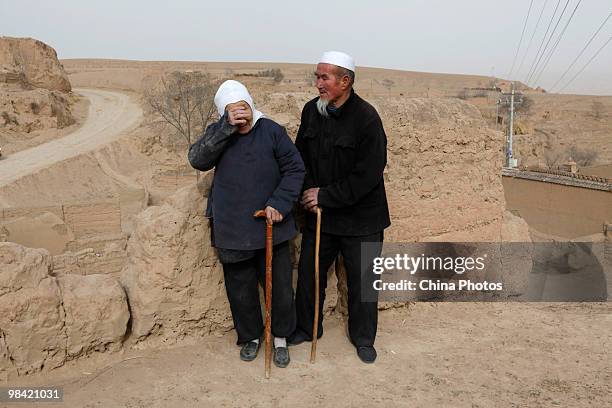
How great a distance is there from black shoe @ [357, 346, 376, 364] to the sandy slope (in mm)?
14542

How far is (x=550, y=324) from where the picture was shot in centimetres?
408

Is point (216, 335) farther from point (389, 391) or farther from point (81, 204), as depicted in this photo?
point (81, 204)

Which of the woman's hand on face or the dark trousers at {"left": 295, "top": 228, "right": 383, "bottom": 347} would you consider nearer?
the woman's hand on face

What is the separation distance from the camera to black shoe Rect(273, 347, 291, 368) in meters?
3.29

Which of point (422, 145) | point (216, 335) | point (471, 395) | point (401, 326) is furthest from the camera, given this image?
point (422, 145)

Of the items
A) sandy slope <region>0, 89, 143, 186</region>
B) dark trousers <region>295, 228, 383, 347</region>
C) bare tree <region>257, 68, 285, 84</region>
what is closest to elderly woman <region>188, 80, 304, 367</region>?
dark trousers <region>295, 228, 383, 347</region>

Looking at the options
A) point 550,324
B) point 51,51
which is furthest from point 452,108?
point 51,51

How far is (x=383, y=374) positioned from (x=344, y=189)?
1147 millimetres

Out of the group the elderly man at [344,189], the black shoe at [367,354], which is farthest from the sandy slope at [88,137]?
the black shoe at [367,354]

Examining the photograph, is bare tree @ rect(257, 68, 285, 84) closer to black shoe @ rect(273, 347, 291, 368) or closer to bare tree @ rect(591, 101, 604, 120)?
bare tree @ rect(591, 101, 604, 120)

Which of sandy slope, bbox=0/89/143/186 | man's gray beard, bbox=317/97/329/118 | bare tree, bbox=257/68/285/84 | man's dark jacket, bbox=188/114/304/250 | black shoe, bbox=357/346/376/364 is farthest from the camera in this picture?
bare tree, bbox=257/68/285/84

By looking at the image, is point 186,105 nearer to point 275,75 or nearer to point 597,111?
point 275,75

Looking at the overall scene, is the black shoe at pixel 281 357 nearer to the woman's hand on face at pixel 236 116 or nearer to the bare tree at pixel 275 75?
the woman's hand on face at pixel 236 116

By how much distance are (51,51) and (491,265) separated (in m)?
31.3
